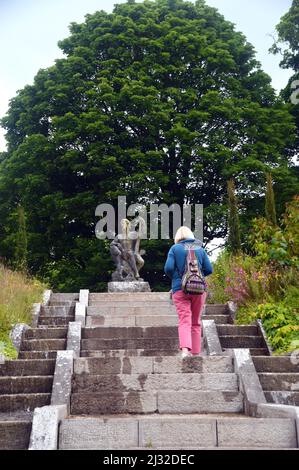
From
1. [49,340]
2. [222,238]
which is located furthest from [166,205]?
[49,340]

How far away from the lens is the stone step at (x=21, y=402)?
Result: 585 centimetres

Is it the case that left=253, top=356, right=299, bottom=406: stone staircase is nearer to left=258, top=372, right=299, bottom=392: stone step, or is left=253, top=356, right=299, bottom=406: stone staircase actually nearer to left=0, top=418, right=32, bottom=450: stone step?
left=258, top=372, right=299, bottom=392: stone step

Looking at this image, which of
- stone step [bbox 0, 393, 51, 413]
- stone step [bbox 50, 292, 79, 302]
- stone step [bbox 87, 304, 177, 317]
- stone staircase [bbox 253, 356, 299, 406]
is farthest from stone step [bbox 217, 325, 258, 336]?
stone step [bbox 50, 292, 79, 302]

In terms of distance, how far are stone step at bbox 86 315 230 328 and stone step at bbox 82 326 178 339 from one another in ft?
2.86

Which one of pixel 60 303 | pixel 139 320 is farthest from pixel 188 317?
pixel 60 303

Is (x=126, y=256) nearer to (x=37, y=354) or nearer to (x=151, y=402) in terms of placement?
(x=37, y=354)

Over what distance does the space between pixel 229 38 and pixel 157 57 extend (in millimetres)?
3853

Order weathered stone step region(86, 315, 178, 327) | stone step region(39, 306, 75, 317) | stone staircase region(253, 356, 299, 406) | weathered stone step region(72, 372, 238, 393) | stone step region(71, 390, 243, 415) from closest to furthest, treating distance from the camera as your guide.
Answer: stone step region(71, 390, 243, 415), weathered stone step region(72, 372, 238, 393), stone staircase region(253, 356, 299, 406), weathered stone step region(86, 315, 178, 327), stone step region(39, 306, 75, 317)

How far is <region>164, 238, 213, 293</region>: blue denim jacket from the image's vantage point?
6.95m

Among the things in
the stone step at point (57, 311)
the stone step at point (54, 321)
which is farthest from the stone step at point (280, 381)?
the stone step at point (57, 311)

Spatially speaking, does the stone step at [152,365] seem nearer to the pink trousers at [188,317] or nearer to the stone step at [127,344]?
the pink trousers at [188,317]

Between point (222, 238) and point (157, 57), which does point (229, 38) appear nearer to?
point (157, 57)

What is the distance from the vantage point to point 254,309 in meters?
9.52

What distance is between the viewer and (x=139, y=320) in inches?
392
